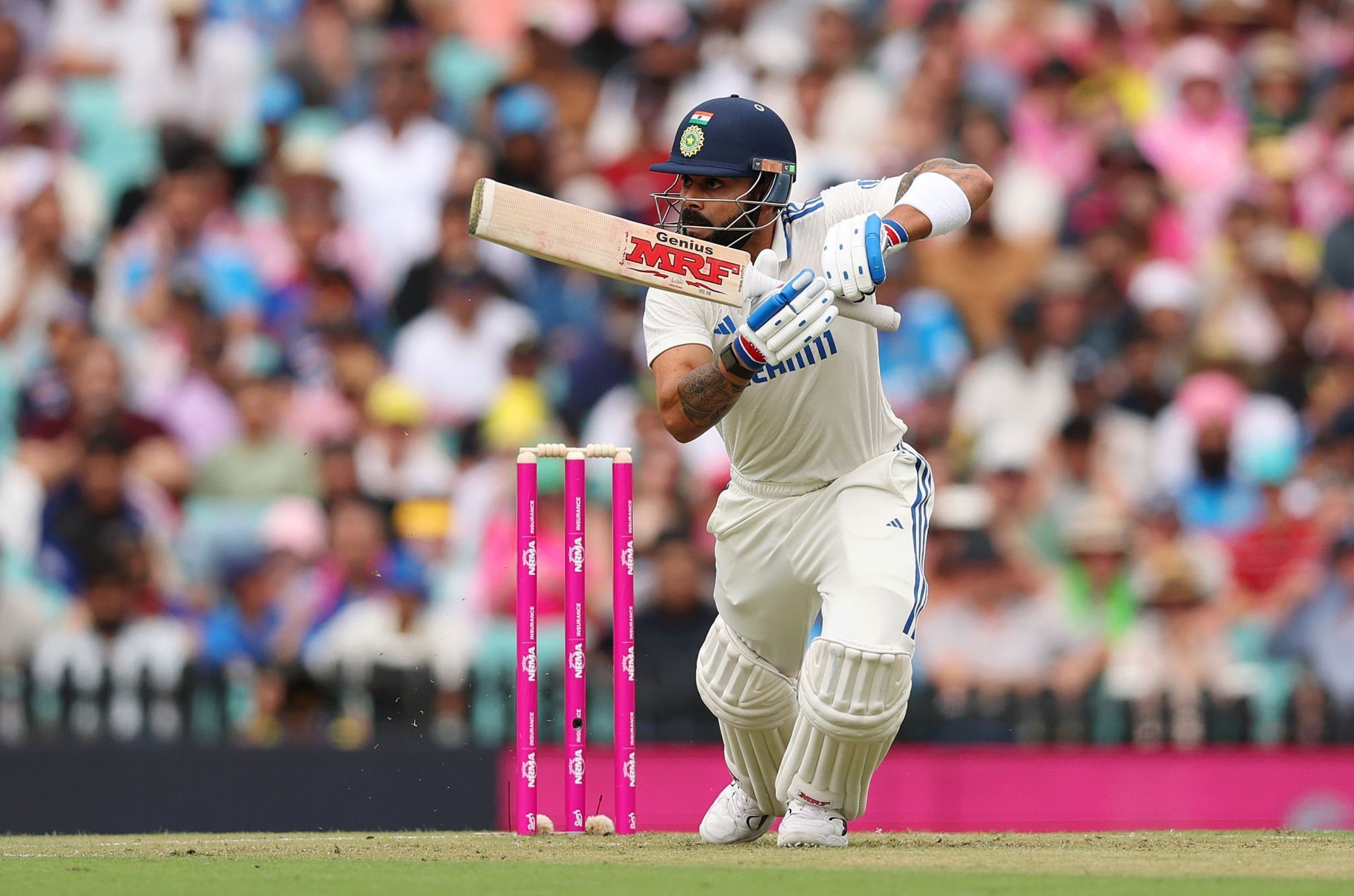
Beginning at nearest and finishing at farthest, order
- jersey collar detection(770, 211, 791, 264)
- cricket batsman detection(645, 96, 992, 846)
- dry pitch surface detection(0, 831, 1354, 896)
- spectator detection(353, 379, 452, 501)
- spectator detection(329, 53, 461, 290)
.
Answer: dry pitch surface detection(0, 831, 1354, 896)
cricket batsman detection(645, 96, 992, 846)
jersey collar detection(770, 211, 791, 264)
spectator detection(353, 379, 452, 501)
spectator detection(329, 53, 461, 290)

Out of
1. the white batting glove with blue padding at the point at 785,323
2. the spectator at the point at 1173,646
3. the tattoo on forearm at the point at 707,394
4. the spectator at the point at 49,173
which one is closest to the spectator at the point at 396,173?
the spectator at the point at 49,173

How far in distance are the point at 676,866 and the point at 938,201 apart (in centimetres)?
168

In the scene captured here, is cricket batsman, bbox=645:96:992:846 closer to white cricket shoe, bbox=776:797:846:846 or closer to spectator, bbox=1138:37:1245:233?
white cricket shoe, bbox=776:797:846:846

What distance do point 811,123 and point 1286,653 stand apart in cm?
373

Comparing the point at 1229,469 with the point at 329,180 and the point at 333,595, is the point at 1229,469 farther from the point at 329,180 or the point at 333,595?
the point at 329,180

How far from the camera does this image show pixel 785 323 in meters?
4.73

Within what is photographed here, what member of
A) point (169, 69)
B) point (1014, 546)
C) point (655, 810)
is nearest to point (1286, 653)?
point (1014, 546)

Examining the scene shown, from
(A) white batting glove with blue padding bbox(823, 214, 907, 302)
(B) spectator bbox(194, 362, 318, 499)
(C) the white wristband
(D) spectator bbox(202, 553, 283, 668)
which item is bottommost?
(D) spectator bbox(202, 553, 283, 668)

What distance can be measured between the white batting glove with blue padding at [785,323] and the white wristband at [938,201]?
0.51 m

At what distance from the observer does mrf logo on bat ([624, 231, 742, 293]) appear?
494 centimetres

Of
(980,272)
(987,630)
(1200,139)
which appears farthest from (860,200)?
(1200,139)

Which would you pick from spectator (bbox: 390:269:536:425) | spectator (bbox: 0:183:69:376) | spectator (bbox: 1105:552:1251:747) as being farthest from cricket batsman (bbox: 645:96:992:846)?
spectator (bbox: 0:183:69:376)

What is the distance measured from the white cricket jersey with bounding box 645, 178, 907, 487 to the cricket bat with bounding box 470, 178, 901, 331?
0.12 metres

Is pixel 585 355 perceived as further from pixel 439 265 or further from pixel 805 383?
pixel 805 383
